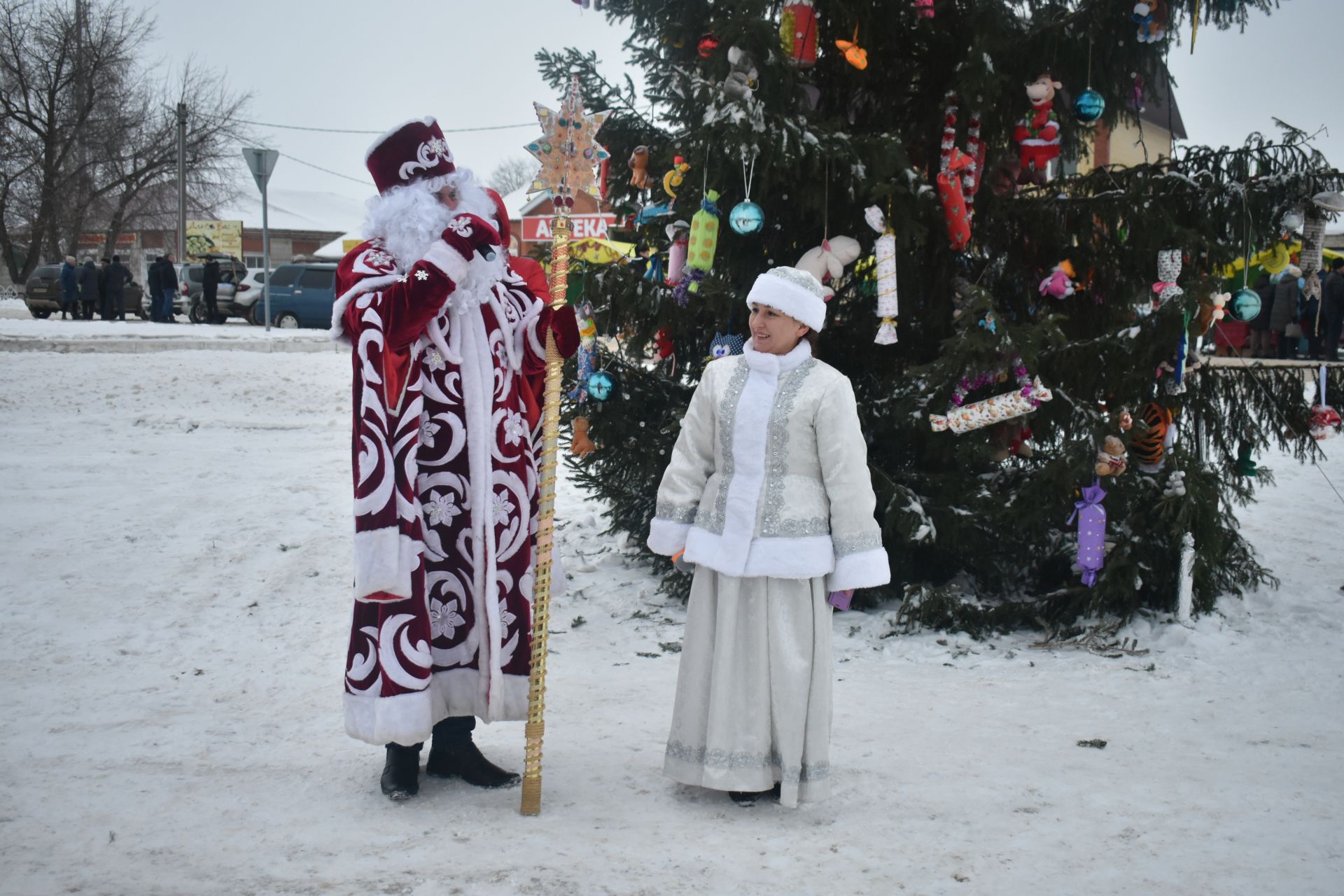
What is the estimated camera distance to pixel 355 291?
11.4ft

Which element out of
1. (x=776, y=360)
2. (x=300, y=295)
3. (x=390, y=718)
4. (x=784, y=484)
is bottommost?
(x=390, y=718)

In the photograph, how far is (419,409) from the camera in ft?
11.5

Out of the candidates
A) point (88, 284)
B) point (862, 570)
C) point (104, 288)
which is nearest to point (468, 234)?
point (862, 570)

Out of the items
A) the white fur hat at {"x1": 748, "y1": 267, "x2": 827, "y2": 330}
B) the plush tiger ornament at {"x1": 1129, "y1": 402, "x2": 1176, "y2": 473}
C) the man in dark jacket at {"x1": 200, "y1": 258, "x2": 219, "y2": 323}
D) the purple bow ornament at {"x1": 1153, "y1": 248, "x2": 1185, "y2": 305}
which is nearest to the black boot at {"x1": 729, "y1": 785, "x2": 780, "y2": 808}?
the white fur hat at {"x1": 748, "y1": 267, "x2": 827, "y2": 330}

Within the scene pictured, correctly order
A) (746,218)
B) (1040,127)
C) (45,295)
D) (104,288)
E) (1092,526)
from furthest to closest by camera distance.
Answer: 1. (45,295)
2. (104,288)
3. (1040,127)
4. (1092,526)
5. (746,218)

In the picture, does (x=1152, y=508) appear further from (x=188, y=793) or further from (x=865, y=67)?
(x=188, y=793)

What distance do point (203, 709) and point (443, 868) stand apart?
1.83 m

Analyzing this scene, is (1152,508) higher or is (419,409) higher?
(419,409)

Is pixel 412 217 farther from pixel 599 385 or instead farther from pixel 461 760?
pixel 599 385

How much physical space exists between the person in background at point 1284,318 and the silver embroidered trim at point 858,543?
Result: 1426cm

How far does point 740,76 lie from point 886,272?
1129 millimetres

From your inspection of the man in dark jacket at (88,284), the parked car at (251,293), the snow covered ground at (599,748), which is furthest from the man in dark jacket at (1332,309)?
the man in dark jacket at (88,284)

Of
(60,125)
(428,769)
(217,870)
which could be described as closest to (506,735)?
(428,769)

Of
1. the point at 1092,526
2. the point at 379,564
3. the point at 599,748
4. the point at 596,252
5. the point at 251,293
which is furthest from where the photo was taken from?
the point at 251,293
